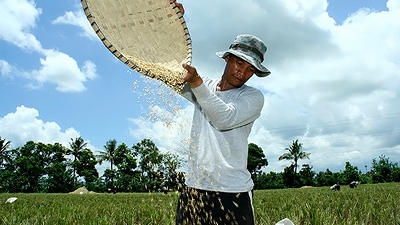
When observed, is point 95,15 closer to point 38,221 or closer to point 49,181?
point 38,221

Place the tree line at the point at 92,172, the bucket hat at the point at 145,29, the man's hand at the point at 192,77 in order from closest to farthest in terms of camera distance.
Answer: the man's hand at the point at 192,77
the bucket hat at the point at 145,29
the tree line at the point at 92,172

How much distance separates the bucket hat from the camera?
295 centimetres

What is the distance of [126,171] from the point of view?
48281 millimetres

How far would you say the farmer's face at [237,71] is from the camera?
8.40ft

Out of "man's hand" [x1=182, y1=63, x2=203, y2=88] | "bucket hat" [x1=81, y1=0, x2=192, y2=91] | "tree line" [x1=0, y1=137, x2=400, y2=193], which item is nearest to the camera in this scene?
"man's hand" [x1=182, y1=63, x2=203, y2=88]

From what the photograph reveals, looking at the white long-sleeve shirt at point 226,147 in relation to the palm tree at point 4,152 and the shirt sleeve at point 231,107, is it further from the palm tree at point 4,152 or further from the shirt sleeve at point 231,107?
the palm tree at point 4,152

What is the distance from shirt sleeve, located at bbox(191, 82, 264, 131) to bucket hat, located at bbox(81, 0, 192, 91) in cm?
49

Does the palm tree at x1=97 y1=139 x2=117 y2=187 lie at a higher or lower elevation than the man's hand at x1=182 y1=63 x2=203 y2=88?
higher

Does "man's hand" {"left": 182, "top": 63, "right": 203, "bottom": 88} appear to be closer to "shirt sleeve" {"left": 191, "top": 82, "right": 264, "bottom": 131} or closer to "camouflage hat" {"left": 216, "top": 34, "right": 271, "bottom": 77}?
"shirt sleeve" {"left": 191, "top": 82, "right": 264, "bottom": 131}

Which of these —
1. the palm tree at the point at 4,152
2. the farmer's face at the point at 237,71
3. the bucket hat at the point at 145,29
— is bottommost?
the farmer's face at the point at 237,71

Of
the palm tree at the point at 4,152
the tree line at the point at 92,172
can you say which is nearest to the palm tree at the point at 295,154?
the tree line at the point at 92,172

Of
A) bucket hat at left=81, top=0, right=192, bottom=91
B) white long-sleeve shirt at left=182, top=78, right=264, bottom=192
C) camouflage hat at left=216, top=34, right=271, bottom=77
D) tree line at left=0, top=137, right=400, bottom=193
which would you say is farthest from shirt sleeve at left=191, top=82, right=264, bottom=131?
tree line at left=0, top=137, right=400, bottom=193

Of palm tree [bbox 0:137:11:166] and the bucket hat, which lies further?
palm tree [bbox 0:137:11:166]

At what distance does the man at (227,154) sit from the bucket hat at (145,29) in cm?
41
